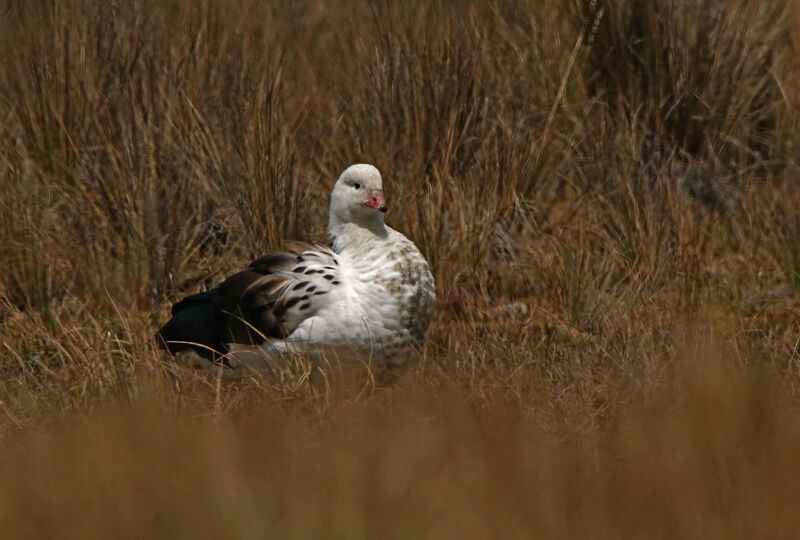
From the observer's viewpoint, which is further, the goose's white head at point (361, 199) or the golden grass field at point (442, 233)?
the goose's white head at point (361, 199)

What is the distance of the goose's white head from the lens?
4535 mm

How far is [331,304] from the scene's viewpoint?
427 cm

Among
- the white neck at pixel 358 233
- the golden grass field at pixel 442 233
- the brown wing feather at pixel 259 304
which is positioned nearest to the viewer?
the golden grass field at pixel 442 233

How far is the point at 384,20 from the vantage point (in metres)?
6.27

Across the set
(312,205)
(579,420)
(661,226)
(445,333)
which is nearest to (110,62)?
(312,205)

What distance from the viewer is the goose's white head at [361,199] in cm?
454

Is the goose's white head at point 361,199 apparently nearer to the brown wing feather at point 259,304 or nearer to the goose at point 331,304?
the goose at point 331,304

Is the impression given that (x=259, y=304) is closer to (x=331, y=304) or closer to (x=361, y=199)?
(x=331, y=304)

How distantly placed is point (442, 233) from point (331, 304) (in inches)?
47.8

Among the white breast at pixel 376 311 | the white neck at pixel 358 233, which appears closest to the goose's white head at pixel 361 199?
the white neck at pixel 358 233

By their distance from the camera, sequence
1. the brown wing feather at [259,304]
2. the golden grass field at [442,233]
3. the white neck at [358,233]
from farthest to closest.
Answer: the white neck at [358,233] → the brown wing feather at [259,304] → the golden grass field at [442,233]

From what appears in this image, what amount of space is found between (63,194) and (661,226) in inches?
101

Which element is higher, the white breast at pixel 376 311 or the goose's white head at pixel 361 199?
the goose's white head at pixel 361 199

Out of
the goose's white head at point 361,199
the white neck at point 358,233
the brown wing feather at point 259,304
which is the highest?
the goose's white head at point 361,199
